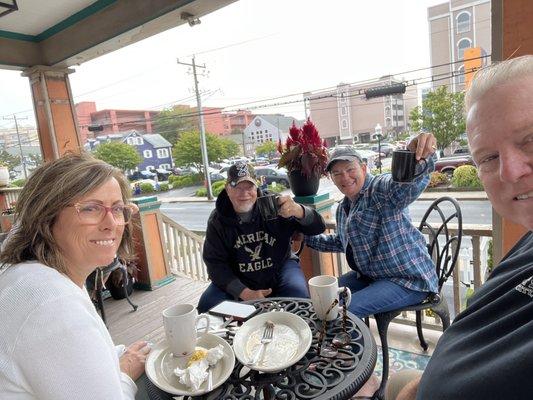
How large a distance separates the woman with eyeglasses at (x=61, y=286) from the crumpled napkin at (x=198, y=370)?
0.53 ft

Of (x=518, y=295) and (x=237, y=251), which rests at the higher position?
(x=518, y=295)

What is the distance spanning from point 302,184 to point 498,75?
57.7 inches

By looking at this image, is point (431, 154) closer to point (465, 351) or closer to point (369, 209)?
point (369, 209)

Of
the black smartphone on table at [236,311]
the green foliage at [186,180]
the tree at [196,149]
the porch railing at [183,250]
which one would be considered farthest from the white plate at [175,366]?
the green foliage at [186,180]

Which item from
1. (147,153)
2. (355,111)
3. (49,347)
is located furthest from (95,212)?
(147,153)

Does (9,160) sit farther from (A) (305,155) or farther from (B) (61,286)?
(B) (61,286)

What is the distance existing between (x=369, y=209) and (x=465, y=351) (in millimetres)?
1000

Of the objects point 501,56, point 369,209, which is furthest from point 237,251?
point 501,56

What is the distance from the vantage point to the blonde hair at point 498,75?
0.67 m

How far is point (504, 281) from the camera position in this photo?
800mm

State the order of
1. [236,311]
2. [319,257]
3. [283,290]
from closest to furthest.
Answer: [236,311] → [283,290] → [319,257]

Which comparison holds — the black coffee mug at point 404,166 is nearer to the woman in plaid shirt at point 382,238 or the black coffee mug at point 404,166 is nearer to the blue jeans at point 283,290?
the woman in plaid shirt at point 382,238


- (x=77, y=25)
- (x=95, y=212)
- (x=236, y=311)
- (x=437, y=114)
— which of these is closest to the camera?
(x=95, y=212)

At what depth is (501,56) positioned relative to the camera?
4.60 ft
